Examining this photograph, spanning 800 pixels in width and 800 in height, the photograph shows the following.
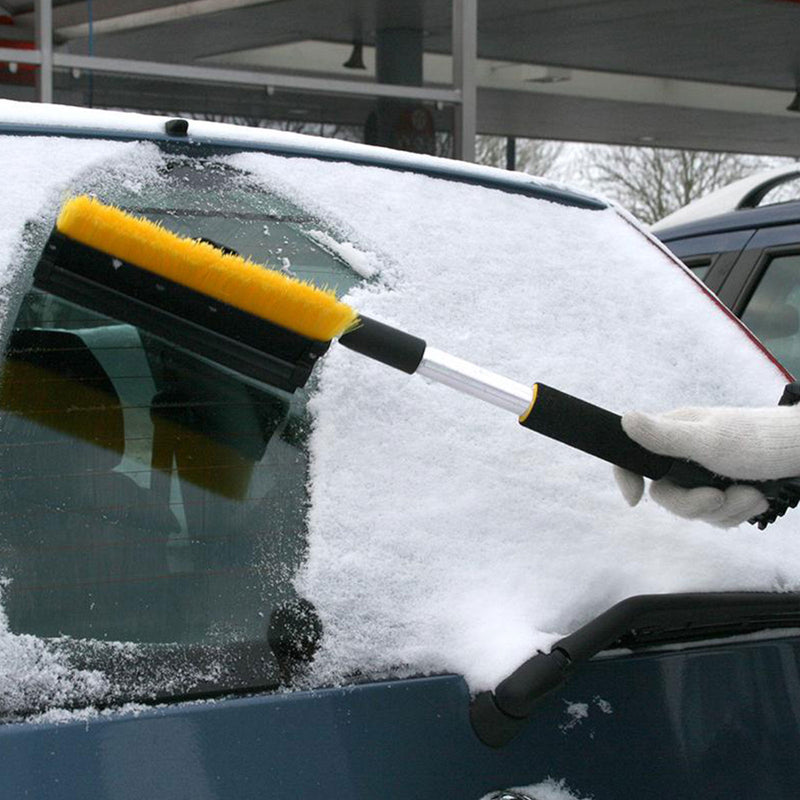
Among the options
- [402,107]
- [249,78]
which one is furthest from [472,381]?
[402,107]

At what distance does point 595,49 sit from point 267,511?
39.3ft

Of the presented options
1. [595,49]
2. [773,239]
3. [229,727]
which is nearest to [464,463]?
[229,727]

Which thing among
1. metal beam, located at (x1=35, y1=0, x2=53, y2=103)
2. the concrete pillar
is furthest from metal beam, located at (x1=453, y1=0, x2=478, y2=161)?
metal beam, located at (x1=35, y1=0, x2=53, y2=103)

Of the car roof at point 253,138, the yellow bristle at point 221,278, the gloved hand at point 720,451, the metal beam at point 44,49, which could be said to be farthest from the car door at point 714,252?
the metal beam at point 44,49

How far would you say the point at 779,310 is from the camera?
13.3 feet

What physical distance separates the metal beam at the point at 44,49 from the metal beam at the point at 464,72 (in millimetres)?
2619

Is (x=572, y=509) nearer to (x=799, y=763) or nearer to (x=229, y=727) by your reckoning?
(x=799, y=763)

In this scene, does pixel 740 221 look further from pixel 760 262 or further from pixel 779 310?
pixel 779 310

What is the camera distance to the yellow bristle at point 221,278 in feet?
4.53

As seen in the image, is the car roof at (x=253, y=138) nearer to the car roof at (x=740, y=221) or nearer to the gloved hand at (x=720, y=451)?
the gloved hand at (x=720, y=451)

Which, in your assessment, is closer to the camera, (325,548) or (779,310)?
(325,548)

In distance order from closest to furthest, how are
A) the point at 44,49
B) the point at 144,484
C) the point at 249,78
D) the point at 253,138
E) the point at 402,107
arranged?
the point at 144,484, the point at 253,138, the point at 44,49, the point at 249,78, the point at 402,107

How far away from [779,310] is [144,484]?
301cm

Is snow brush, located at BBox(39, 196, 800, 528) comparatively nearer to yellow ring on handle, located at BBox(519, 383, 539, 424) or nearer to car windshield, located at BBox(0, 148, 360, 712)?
yellow ring on handle, located at BBox(519, 383, 539, 424)
